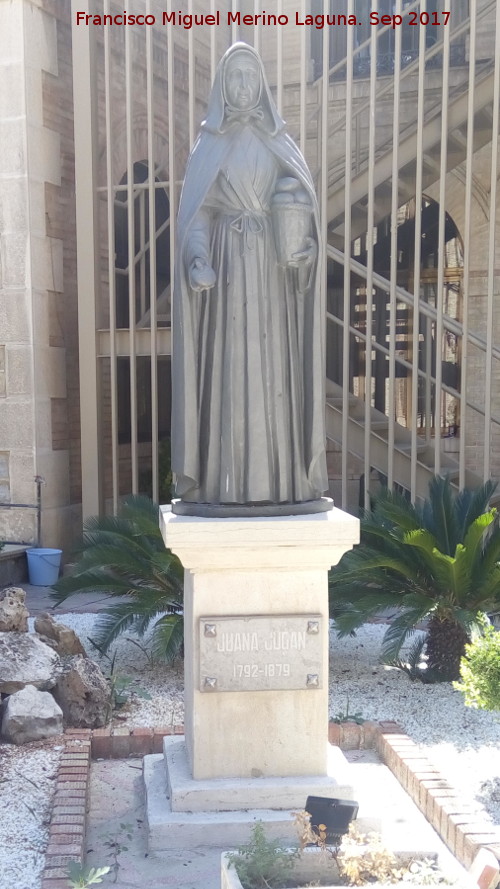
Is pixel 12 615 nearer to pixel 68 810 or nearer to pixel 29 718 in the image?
pixel 29 718

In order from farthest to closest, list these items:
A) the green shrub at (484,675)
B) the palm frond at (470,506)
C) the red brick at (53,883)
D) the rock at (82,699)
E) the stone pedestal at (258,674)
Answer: the palm frond at (470,506)
the rock at (82,699)
the green shrub at (484,675)
the stone pedestal at (258,674)
the red brick at (53,883)

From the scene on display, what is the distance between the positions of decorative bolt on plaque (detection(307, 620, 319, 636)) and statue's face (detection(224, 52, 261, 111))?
2302 millimetres

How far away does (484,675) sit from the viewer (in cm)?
444

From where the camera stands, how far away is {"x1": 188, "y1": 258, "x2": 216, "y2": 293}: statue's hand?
390cm

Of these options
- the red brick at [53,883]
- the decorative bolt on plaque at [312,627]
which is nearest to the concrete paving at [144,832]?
the red brick at [53,883]

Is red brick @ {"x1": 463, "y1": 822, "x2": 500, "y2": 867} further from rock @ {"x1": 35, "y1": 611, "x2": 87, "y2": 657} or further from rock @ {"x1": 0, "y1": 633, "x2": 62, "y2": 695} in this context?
rock @ {"x1": 35, "y1": 611, "x2": 87, "y2": 657}

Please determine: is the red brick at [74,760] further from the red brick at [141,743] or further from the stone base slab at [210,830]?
the stone base slab at [210,830]

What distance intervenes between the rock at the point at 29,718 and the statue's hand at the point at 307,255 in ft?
9.47

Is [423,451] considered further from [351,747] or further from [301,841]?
[301,841]

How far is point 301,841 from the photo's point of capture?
332cm

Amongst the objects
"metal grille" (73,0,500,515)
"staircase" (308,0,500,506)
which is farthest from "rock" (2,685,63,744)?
"staircase" (308,0,500,506)

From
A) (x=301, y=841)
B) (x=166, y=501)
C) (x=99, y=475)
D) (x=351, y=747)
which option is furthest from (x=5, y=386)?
(x=301, y=841)

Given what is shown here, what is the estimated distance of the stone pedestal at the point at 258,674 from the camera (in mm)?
3918

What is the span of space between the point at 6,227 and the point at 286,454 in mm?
6916
